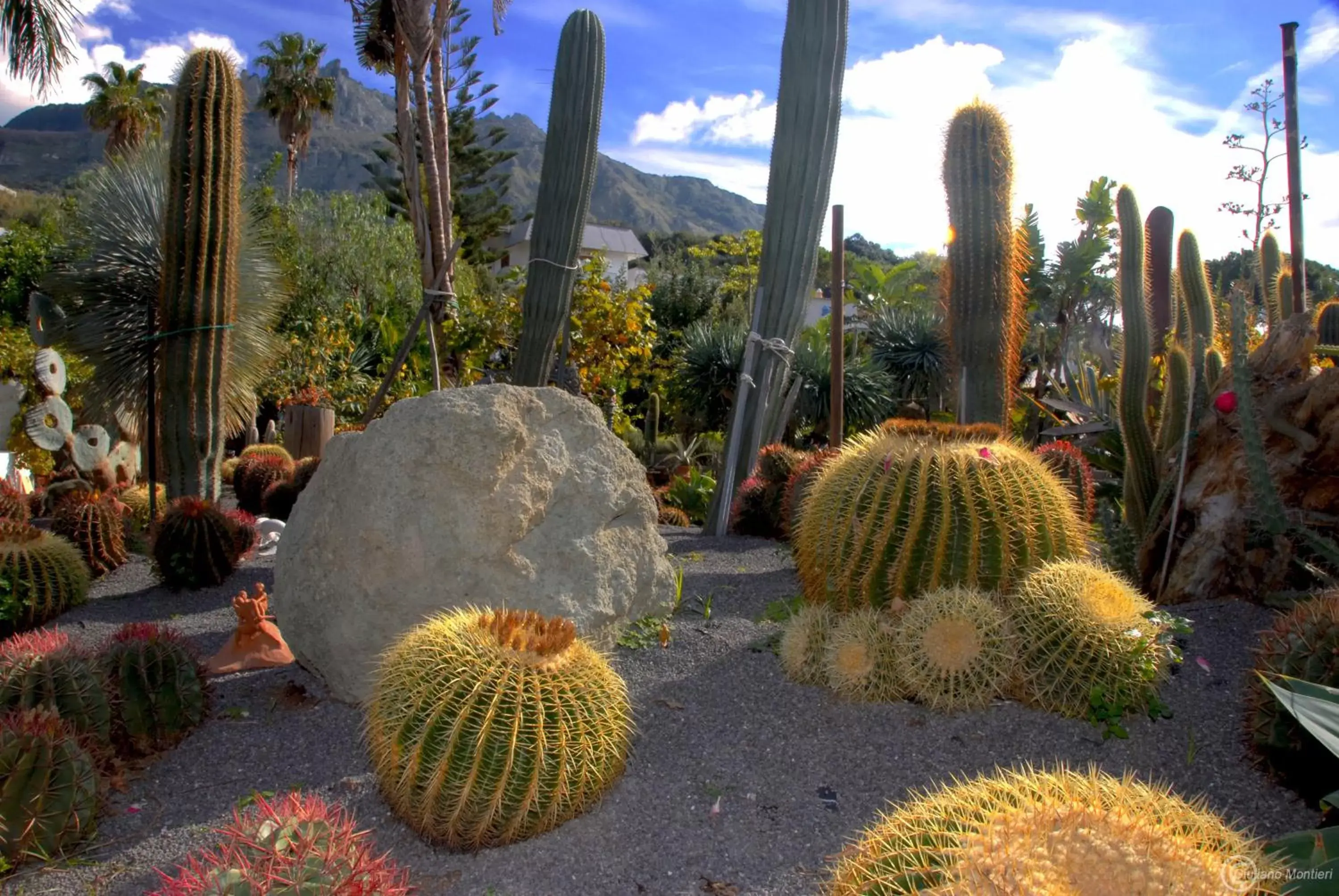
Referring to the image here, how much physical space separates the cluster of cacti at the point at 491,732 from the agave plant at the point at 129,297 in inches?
216

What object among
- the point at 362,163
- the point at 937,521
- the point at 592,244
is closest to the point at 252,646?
the point at 937,521

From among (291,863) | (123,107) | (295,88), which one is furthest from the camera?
(295,88)

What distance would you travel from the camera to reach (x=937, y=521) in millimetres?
3555

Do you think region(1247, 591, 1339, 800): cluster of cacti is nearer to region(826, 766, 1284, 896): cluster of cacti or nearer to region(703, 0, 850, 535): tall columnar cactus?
region(826, 766, 1284, 896): cluster of cacti

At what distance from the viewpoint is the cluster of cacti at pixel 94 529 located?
5.87 metres

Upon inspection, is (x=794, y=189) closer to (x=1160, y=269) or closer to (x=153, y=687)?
(x=1160, y=269)

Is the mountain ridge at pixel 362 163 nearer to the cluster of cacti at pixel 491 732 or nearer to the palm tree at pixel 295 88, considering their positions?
the palm tree at pixel 295 88

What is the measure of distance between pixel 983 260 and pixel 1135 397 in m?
1.38

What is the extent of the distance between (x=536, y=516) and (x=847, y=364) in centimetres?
969

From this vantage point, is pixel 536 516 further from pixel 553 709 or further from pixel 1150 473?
pixel 1150 473

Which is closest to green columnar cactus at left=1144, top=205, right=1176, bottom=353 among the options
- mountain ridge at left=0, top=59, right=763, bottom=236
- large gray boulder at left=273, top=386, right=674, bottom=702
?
large gray boulder at left=273, top=386, right=674, bottom=702

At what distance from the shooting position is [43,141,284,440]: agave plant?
7812mm

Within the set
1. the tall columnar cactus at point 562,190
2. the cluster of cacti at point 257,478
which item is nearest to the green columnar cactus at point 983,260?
the tall columnar cactus at point 562,190

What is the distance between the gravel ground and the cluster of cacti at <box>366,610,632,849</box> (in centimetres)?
11
